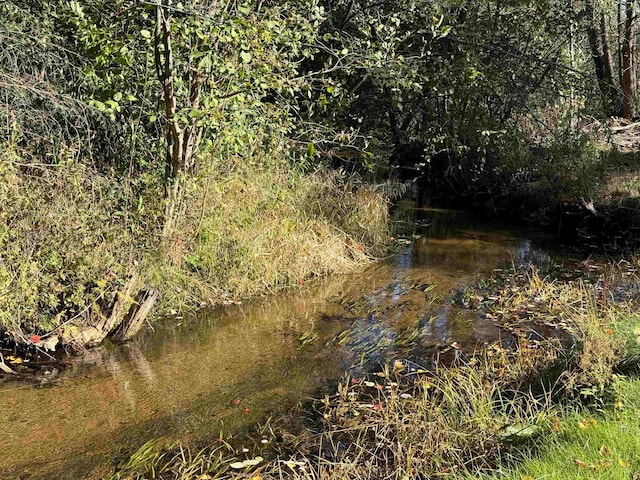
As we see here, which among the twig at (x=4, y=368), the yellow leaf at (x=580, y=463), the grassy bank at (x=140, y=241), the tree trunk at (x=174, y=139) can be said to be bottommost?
the yellow leaf at (x=580, y=463)

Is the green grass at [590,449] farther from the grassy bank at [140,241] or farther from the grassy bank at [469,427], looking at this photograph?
the grassy bank at [140,241]

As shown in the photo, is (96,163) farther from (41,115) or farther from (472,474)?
(472,474)

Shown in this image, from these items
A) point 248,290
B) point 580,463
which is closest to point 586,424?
point 580,463

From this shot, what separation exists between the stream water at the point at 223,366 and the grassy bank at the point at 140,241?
402 millimetres

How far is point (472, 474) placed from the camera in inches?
135

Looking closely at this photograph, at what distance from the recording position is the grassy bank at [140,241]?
17.3ft

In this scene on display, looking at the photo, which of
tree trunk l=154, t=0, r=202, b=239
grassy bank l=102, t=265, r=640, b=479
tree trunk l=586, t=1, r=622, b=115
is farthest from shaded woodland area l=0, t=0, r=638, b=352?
grassy bank l=102, t=265, r=640, b=479

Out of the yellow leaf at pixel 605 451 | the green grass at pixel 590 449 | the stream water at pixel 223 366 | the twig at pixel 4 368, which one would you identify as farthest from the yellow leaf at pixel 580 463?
the twig at pixel 4 368

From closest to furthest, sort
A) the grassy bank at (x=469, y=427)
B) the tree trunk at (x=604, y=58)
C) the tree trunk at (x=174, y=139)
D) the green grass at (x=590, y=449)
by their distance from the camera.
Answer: the green grass at (x=590, y=449) → the grassy bank at (x=469, y=427) → the tree trunk at (x=174, y=139) → the tree trunk at (x=604, y=58)

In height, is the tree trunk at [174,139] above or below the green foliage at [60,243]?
above

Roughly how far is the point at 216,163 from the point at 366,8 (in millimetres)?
A: 4638

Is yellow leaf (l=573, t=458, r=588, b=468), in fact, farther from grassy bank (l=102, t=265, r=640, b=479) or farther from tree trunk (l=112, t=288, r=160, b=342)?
tree trunk (l=112, t=288, r=160, b=342)

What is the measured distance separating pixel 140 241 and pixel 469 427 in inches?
150

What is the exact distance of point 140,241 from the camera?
6.06 meters
